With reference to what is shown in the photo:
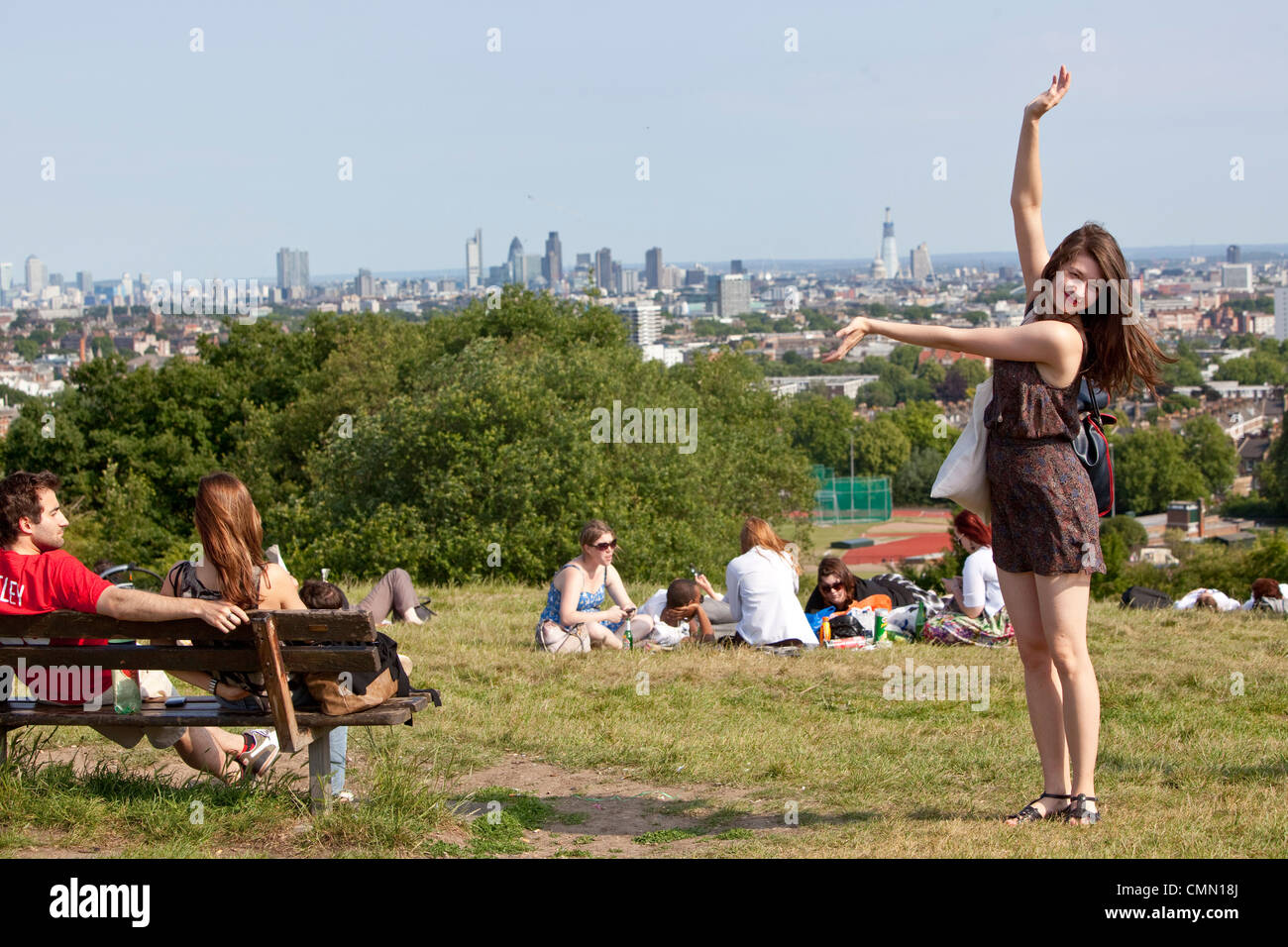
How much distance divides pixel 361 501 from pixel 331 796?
824 inches

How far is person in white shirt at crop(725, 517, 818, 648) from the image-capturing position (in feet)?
30.1

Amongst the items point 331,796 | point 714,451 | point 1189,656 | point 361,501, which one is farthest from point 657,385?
point 331,796

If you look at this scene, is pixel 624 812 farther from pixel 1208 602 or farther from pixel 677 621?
pixel 1208 602

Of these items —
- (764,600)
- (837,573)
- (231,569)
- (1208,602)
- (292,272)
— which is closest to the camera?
(231,569)

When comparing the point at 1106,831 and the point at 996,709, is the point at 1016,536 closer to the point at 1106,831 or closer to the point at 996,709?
the point at 1106,831

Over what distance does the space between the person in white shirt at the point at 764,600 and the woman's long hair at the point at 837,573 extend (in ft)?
2.42

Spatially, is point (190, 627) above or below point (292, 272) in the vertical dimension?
below

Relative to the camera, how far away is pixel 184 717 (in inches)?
192

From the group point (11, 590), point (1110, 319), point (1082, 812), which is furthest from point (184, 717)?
point (1110, 319)

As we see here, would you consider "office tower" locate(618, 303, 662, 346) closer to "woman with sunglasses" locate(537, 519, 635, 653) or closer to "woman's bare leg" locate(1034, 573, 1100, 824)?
"woman with sunglasses" locate(537, 519, 635, 653)

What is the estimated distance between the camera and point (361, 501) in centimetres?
2539

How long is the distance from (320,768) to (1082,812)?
2.80m

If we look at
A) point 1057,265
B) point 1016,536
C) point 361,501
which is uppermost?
point 1057,265

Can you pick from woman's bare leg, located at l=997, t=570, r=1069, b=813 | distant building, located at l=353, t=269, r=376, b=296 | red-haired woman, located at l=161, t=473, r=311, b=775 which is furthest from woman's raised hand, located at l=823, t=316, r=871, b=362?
distant building, located at l=353, t=269, r=376, b=296
